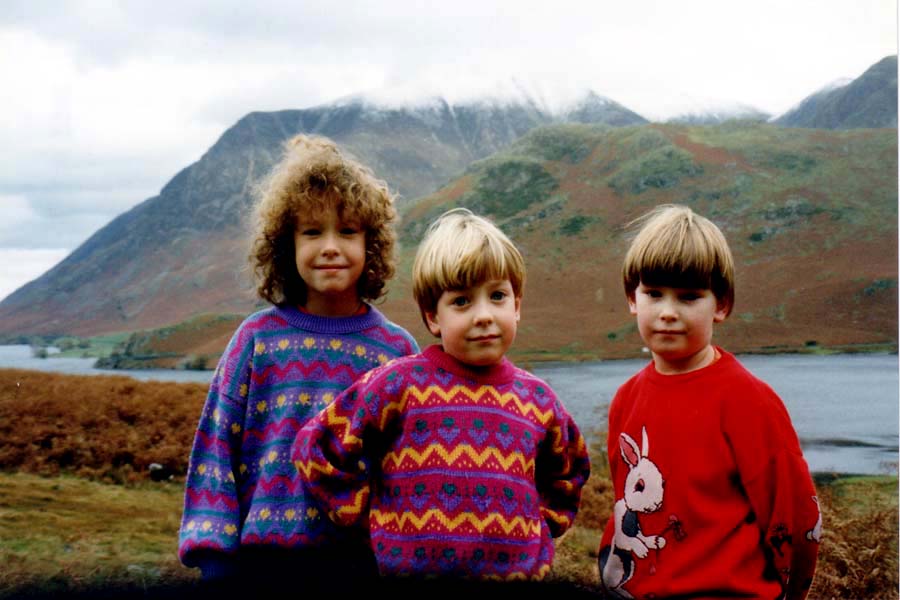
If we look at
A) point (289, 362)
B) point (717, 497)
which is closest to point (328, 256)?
point (289, 362)

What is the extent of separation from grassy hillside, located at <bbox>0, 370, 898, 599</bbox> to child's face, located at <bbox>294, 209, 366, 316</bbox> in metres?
1.34

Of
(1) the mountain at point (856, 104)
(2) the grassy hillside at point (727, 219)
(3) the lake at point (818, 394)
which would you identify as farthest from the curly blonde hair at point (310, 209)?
(1) the mountain at point (856, 104)

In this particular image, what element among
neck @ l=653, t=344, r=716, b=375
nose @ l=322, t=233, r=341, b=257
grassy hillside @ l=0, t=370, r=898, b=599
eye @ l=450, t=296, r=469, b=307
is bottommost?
grassy hillside @ l=0, t=370, r=898, b=599

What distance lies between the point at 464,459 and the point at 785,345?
130 feet

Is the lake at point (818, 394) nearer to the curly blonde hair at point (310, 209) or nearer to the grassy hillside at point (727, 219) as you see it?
the grassy hillside at point (727, 219)

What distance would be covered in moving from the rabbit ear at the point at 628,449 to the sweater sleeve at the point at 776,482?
287 millimetres

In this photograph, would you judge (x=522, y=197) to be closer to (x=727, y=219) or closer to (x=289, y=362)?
(x=727, y=219)

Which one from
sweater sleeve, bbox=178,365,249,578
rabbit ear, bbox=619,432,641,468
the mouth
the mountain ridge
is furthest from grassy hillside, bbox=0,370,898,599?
the mountain ridge

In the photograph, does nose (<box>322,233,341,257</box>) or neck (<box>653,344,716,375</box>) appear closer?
neck (<box>653,344,716,375</box>)

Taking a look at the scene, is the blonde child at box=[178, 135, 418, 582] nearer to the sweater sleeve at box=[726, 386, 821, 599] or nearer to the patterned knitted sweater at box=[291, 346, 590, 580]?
the patterned knitted sweater at box=[291, 346, 590, 580]

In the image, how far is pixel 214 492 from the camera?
213cm

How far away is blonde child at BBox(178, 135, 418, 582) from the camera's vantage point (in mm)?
2137

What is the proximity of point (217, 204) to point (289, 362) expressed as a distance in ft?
351

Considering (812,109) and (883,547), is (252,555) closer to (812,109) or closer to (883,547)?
(883,547)
